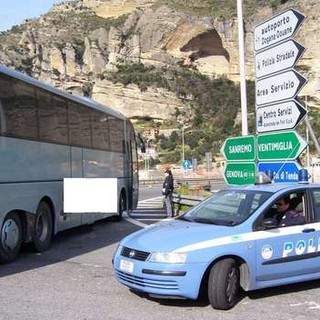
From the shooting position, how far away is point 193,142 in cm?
9656

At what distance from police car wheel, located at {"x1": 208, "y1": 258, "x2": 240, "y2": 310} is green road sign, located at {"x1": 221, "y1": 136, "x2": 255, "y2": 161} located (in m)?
5.36

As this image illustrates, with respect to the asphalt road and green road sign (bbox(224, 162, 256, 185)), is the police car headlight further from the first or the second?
green road sign (bbox(224, 162, 256, 185))

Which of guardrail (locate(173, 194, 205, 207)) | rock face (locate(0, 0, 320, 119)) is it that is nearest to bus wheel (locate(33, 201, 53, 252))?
guardrail (locate(173, 194, 205, 207))

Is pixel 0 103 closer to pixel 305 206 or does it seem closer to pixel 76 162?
pixel 76 162

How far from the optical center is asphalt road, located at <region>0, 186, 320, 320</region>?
→ 21.9 ft

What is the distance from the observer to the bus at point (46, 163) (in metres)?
10.1

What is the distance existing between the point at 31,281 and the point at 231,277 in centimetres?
316

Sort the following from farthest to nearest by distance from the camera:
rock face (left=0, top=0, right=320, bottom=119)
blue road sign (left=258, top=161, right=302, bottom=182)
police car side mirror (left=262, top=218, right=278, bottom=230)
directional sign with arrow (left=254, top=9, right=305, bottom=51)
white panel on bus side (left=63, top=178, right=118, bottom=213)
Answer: rock face (left=0, top=0, right=320, bottom=119) < white panel on bus side (left=63, top=178, right=118, bottom=213) < directional sign with arrow (left=254, top=9, right=305, bottom=51) < blue road sign (left=258, top=161, right=302, bottom=182) < police car side mirror (left=262, top=218, right=278, bottom=230)

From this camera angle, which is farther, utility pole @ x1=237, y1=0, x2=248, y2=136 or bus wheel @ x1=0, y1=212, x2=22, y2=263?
utility pole @ x1=237, y1=0, x2=248, y2=136

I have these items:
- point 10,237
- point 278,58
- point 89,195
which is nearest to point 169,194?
point 89,195

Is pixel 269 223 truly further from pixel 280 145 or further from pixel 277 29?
pixel 277 29

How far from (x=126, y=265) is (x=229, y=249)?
122 cm

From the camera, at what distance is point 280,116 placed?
36.9 feet

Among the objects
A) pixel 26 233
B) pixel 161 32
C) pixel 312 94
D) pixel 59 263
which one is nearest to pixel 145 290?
pixel 59 263
